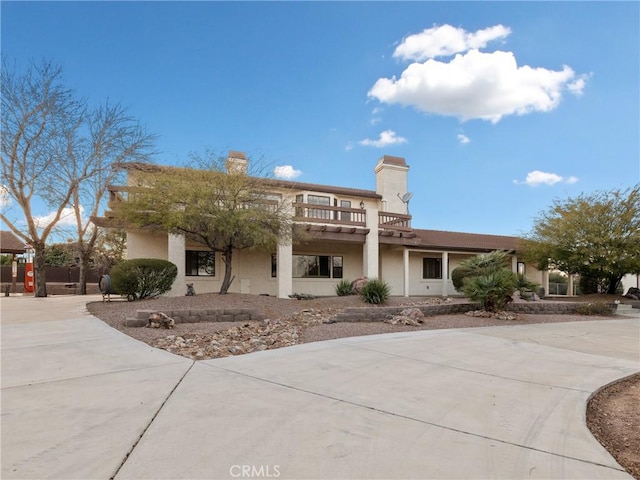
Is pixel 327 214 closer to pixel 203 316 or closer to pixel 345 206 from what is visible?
pixel 345 206

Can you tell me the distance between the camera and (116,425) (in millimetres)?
3518

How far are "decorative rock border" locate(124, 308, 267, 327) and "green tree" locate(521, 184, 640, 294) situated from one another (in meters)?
15.4

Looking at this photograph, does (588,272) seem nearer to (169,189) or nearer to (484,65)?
(484,65)

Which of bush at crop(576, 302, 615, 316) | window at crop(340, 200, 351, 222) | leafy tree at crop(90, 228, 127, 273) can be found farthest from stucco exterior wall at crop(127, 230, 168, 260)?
bush at crop(576, 302, 615, 316)

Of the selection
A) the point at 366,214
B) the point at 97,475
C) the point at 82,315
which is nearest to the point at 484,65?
the point at 366,214

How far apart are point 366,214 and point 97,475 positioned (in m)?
17.3

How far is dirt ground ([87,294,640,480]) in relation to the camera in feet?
12.8

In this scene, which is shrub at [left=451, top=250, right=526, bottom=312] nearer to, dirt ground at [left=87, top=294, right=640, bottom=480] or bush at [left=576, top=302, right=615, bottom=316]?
dirt ground at [left=87, top=294, right=640, bottom=480]

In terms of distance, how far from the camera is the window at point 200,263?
1814 cm

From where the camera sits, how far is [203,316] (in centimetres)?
1083

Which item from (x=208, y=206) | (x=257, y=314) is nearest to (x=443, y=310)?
(x=257, y=314)

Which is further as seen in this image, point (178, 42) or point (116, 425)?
point (178, 42)

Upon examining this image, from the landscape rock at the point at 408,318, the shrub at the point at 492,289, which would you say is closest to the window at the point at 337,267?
the shrub at the point at 492,289

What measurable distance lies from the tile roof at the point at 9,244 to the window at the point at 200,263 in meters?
18.9
